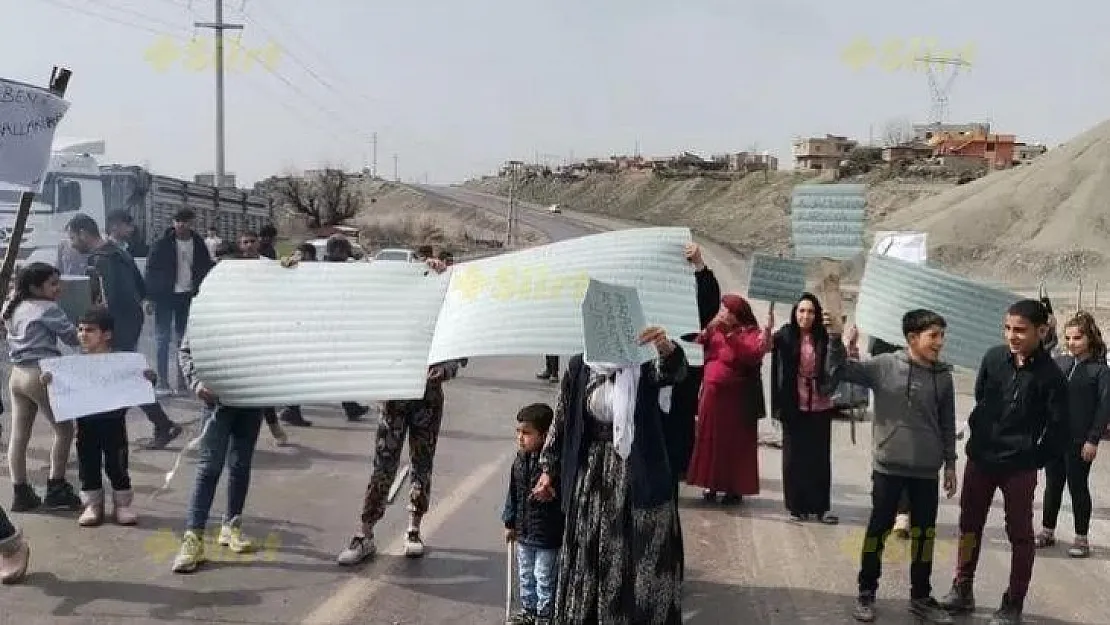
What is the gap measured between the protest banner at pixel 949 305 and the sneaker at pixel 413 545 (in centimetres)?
273

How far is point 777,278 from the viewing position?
20.6 feet

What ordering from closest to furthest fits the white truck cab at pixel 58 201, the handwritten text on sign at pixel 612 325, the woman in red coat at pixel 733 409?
the handwritten text on sign at pixel 612 325
the woman in red coat at pixel 733 409
the white truck cab at pixel 58 201

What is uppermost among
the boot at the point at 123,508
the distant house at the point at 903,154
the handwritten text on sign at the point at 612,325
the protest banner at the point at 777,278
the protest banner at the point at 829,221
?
the distant house at the point at 903,154

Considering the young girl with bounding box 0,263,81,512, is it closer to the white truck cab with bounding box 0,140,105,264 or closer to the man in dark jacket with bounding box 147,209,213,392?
the man in dark jacket with bounding box 147,209,213,392

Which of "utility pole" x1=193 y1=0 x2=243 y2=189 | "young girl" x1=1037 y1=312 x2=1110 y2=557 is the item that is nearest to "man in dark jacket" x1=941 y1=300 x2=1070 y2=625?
"young girl" x1=1037 y1=312 x2=1110 y2=557

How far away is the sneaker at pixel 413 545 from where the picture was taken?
5723 millimetres

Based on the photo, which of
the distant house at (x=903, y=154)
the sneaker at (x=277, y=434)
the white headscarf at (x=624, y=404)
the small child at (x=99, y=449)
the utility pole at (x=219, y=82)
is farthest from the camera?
the distant house at (x=903, y=154)

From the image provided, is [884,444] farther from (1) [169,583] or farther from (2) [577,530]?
(1) [169,583]

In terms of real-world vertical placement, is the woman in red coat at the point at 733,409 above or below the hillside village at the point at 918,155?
below

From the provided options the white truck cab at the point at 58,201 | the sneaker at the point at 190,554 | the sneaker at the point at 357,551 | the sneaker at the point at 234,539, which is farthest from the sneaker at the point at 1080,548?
the white truck cab at the point at 58,201

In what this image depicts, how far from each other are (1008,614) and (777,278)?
2.30m

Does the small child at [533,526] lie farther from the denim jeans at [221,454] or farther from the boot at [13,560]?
the boot at [13,560]

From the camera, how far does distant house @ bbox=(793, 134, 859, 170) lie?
74188 mm

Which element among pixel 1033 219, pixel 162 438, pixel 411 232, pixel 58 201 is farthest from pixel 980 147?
pixel 162 438
